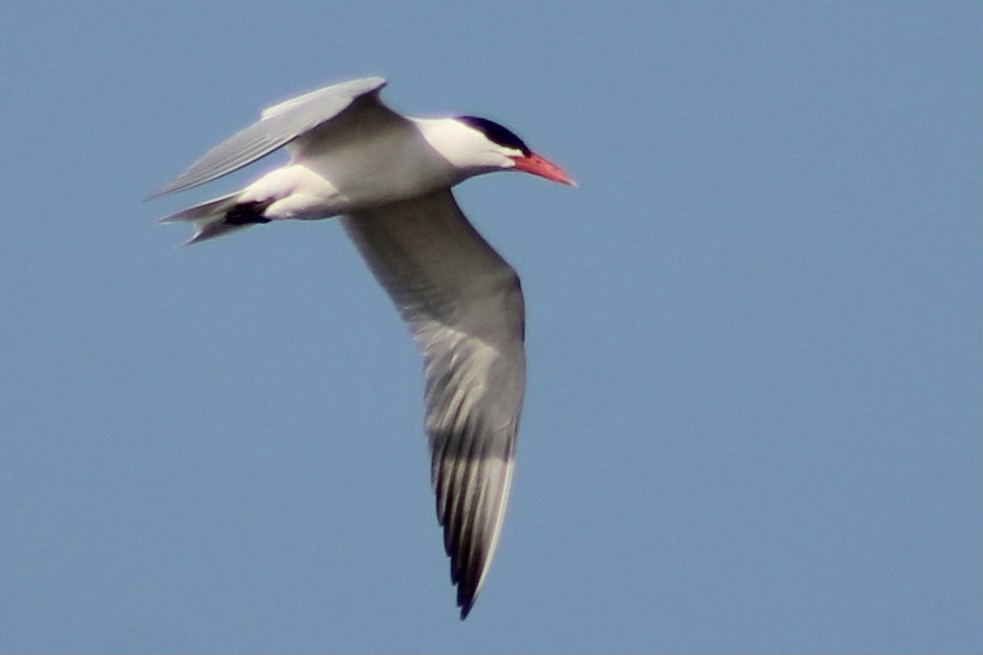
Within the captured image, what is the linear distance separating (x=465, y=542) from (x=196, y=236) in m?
2.38

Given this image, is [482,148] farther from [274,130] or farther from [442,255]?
[274,130]

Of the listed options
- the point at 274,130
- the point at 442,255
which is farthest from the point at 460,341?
the point at 274,130

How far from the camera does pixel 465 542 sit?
10906 millimetres

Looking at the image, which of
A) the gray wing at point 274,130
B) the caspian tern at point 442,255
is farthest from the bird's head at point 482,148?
the gray wing at point 274,130

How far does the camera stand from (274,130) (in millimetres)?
8820

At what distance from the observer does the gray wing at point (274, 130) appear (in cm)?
845

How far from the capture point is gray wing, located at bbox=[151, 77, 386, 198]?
8453 millimetres

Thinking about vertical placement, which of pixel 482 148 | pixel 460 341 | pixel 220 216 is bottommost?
pixel 460 341

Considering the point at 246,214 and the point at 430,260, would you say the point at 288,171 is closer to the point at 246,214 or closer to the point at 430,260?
the point at 246,214

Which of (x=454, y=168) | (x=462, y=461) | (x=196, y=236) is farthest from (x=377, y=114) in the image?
(x=462, y=461)

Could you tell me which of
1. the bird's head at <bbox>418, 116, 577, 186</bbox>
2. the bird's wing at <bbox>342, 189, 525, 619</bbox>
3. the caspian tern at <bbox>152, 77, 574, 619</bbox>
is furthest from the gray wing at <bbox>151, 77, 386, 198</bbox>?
the bird's wing at <bbox>342, 189, 525, 619</bbox>

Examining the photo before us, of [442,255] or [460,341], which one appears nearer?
[442,255]

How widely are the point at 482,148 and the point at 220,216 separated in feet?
4.95

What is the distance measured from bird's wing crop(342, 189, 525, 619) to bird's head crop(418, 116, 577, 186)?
83cm
